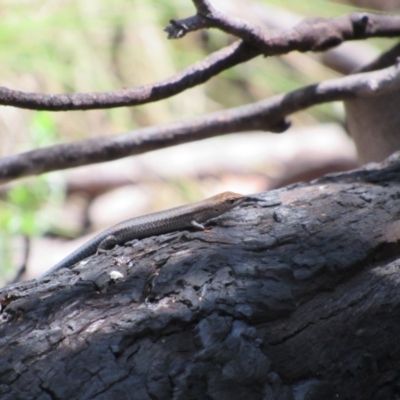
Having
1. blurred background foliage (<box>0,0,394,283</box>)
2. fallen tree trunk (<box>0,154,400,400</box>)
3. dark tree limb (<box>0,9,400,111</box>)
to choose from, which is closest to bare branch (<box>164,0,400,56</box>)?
dark tree limb (<box>0,9,400,111</box>)

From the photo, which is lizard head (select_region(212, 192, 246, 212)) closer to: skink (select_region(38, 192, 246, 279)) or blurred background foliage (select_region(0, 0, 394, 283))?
skink (select_region(38, 192, 246, 279))

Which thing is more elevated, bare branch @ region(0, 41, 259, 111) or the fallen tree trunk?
bare branch @ region(0, 41, 259, 111)

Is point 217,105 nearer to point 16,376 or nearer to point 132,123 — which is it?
point 132,123

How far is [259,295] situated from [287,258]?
0.19 m

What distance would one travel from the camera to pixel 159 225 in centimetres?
263

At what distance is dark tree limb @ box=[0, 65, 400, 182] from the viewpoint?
288 cm

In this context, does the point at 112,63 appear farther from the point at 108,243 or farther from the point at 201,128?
the point at 108,243

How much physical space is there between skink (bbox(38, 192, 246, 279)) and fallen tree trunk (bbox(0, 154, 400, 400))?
0.65 ft

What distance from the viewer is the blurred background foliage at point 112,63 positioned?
22.2ft

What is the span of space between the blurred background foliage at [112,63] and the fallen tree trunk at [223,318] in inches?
176

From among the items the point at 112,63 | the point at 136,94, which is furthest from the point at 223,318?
the point at 112,63

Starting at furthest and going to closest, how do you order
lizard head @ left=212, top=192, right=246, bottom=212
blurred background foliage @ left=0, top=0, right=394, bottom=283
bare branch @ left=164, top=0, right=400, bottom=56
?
blurred background foliage @ left=0, top=0, right=394, bottom=283
lizard head @ left=212, top=192, right=246, bottom=212
bare branch @ left=164, top=0, right=400, bottom=56

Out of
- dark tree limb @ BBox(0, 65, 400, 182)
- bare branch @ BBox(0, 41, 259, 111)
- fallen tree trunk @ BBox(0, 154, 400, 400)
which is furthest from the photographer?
dark tree limb @ BBox(0, 65, 400, 182)

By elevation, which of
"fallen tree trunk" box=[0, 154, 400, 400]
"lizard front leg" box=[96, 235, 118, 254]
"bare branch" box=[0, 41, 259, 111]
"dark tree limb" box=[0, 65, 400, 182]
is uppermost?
"bare branch" box=[0, 41, 259, 111]
